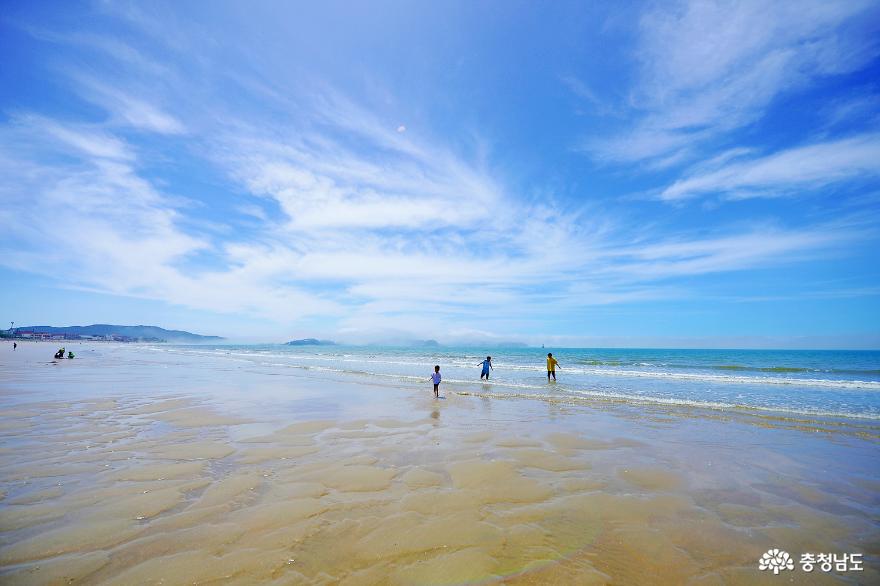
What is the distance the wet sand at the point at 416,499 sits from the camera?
4.68m

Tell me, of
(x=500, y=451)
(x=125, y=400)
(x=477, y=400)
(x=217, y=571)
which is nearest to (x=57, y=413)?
(x=125, y=400)

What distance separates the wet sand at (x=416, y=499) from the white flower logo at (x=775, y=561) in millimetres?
97

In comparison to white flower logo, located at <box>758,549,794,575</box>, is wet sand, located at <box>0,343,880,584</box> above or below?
above

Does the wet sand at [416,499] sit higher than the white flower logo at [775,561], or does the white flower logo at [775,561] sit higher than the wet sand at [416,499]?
the wet sand at [416,499]

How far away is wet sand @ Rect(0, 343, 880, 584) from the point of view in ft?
15.3

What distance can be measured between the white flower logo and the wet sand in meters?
0.10

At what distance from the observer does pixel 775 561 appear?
5172 mm

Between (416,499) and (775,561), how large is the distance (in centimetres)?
506

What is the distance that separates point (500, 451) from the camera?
32.6 ft

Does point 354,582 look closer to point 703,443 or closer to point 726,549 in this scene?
point 726,549

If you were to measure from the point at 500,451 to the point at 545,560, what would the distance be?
5161mm

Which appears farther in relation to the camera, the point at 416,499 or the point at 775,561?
the point at 416,499

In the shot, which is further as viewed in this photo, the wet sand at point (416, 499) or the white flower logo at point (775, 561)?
the white flower logo at point (775, 561)

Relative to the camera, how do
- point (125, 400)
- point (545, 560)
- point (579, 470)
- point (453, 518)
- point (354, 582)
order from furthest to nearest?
1. point (125, 400)
2. point (579, 470)
3. point (453, 518)
4. point (545, 560)
5. point (354, 582)
